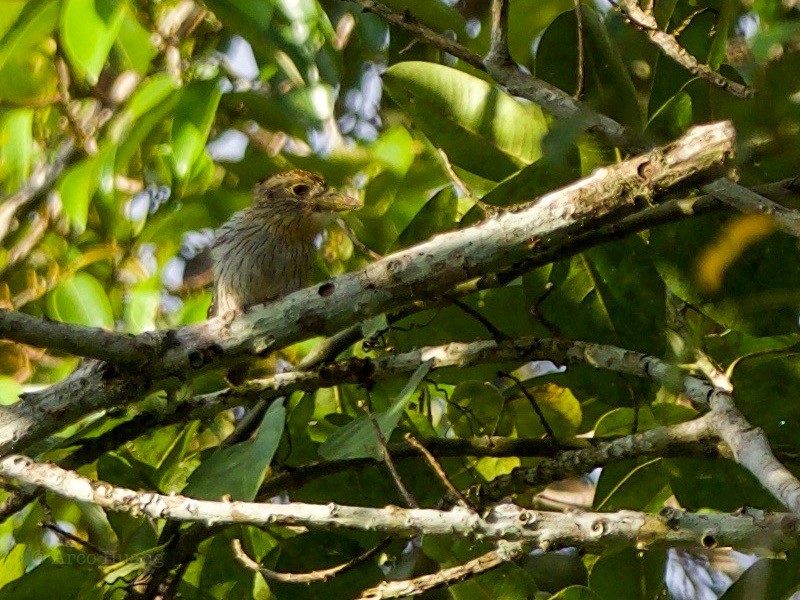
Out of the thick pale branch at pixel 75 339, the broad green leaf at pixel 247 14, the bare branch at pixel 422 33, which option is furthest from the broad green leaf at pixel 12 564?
the bare branch at pixel 422 33

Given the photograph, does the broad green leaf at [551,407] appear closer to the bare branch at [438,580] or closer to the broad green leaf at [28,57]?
the bare branch at [438,580]

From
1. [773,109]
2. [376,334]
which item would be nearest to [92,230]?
[376,334]

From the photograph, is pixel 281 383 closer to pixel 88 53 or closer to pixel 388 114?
pixel 88 53

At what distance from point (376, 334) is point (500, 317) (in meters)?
0.29

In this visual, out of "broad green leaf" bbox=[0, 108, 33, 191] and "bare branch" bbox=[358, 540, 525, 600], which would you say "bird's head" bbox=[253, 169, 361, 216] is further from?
"bare branch" bbox=[358, 540, 525, 600]

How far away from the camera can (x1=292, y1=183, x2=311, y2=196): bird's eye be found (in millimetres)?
4484

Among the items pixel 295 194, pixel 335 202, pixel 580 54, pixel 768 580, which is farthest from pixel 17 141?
pixel 768 580

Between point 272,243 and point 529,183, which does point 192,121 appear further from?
point 272,243

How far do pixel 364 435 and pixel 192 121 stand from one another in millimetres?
1116

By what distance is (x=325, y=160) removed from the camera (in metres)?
2.98

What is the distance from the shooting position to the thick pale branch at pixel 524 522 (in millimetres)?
1783

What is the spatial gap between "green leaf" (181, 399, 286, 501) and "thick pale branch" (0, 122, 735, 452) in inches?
6.7

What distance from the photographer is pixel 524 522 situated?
192cm

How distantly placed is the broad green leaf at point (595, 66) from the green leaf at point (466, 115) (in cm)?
13
